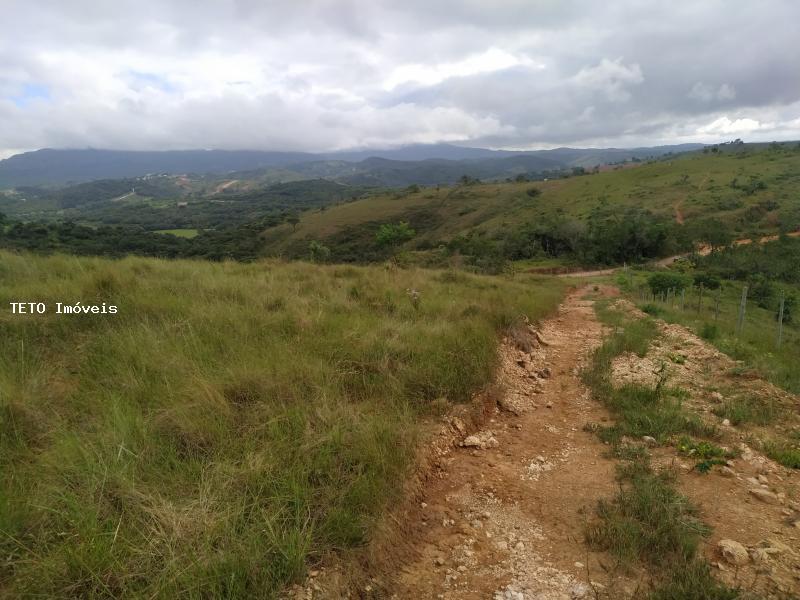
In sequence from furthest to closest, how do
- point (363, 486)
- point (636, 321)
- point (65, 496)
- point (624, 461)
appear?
point (636, 321) → point (624, 461) → point (363, 486) → point (65, 496)

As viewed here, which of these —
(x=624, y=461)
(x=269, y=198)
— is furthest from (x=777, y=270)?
(x=269, y=198)

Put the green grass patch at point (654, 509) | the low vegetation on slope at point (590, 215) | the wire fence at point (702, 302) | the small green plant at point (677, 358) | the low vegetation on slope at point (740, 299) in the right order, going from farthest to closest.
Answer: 1. the low vegetation on slope at point (590, 215)
2. the wire fence at point (702, 302)
3. the low vegetation on slope at point (740, 299)
4. the small green plant at point (677, 358)
5. the green grass patch at point (654, 509)

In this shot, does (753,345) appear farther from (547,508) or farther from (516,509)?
(516,509)

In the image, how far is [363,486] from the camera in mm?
2705

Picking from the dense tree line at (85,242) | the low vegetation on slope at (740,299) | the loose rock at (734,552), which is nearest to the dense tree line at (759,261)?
the low vegetation on slope at (740,299)

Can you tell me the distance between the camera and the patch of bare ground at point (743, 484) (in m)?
2.50

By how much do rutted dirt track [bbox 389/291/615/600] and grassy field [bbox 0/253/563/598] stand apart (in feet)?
1.43

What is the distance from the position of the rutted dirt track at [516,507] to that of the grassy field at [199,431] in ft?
1.43

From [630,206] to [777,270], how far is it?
30288 mm

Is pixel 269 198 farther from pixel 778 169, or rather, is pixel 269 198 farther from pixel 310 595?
pixel 310 595

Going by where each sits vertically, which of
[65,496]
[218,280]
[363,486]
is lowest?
[363,486]

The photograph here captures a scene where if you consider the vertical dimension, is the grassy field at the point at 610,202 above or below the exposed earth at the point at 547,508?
above

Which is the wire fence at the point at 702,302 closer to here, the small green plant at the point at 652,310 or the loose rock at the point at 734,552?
the small green plant at the point at 652,310

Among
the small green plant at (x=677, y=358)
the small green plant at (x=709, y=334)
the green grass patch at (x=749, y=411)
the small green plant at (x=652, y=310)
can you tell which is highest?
the green grass patch at (x=749, y=411)
